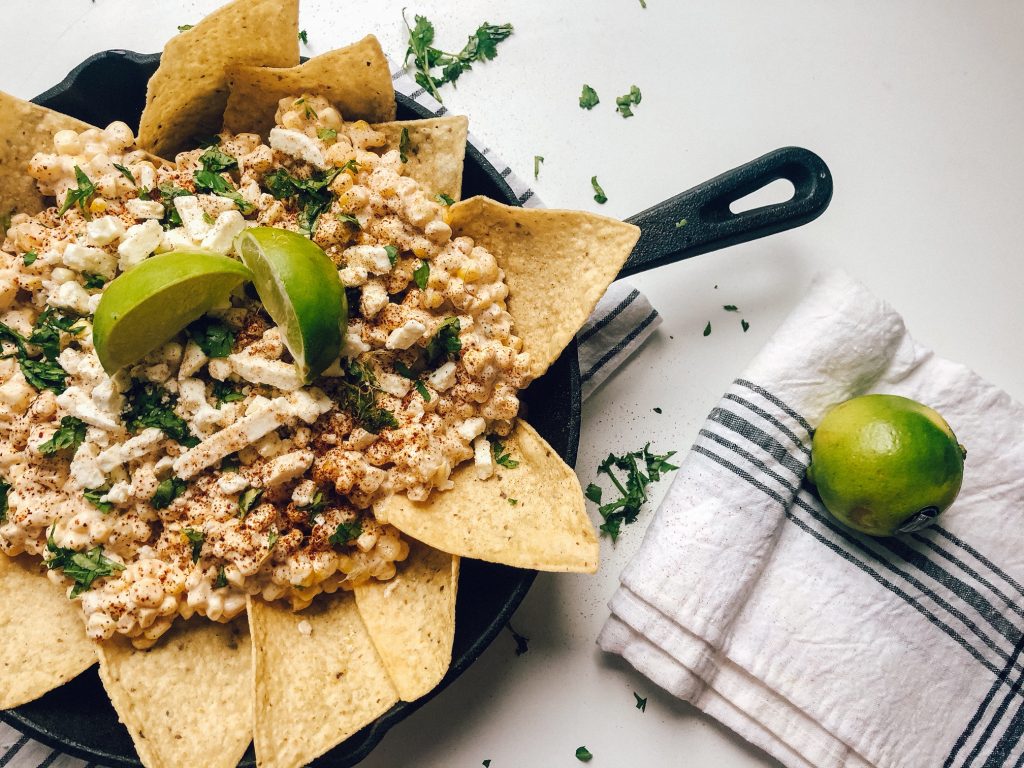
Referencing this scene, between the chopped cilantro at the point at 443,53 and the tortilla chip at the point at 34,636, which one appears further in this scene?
the chopped cilantro at the point at 443,53

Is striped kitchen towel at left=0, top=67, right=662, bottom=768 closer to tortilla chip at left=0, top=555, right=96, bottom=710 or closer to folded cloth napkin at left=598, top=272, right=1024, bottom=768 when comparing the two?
folded cloth napkin at left=598, top=272, right=1024, bottom=768

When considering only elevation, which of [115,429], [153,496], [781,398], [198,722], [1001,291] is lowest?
[198,722]

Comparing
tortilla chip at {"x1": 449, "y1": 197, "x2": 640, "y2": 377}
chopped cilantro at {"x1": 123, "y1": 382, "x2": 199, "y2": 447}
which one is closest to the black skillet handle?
tortilla chip at {"x1": 449, "y1": 197, "x2": 640, "y2": 377}

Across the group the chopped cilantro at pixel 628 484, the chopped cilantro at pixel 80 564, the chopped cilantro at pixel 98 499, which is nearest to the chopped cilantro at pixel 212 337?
the chopped cilantro at pixel 98 499

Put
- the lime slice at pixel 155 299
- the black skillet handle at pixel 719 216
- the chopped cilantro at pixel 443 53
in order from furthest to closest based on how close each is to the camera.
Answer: the chopped cilantro at pixel 443 53
the black skillet handle at pixel 719 216
the lime slice at pixel 155 299

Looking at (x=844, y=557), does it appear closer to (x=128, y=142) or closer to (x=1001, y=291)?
(x=1001, y=291)

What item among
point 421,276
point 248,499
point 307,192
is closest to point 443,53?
point 307,192

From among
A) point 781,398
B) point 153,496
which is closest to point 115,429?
point 153,496

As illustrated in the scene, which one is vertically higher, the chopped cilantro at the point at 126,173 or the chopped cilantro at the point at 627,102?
the chopped cilantro at the point at 627,102

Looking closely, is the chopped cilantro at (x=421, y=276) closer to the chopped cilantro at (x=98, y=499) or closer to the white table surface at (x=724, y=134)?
the white table surface at (x=724, y=134)
